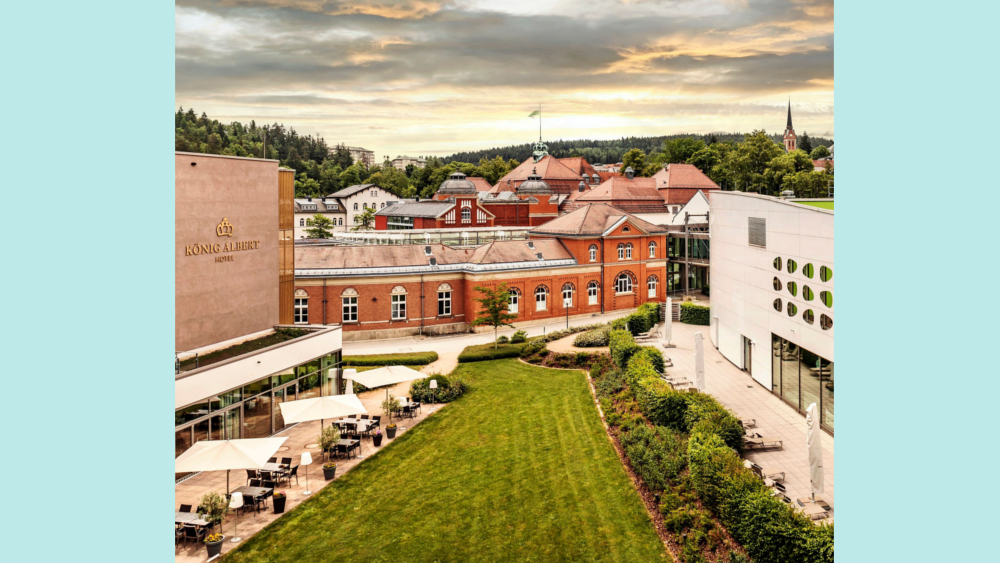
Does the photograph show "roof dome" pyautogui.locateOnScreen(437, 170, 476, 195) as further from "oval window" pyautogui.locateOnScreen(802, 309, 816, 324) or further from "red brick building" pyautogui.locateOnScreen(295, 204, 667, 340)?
"oval window" pyautogui.locateOnScreen(802, 309, 816, 324)

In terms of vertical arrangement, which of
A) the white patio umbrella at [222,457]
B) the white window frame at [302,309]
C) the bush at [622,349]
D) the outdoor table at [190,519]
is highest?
the white window frame at [302,309]

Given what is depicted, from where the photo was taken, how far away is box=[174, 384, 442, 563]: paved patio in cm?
1266

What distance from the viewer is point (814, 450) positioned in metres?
12.5

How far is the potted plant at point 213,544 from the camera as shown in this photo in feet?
39.8

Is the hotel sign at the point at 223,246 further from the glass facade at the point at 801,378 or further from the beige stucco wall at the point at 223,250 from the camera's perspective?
the glass facade at the point at 801,378

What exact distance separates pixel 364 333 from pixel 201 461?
21.7 m

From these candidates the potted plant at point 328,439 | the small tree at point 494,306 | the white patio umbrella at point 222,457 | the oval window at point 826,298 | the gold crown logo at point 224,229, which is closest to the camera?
the white patio umbrella at point 222,457

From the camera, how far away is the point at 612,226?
42.4m

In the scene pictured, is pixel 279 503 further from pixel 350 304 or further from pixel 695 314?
pixel 695 314

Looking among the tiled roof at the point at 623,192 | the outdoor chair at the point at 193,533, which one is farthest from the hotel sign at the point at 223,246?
the tiled roof at the point at 623,192

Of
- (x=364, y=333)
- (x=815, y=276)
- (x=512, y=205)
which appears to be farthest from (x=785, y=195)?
(x=512, y=205)

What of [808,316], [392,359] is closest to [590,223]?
[392,359]

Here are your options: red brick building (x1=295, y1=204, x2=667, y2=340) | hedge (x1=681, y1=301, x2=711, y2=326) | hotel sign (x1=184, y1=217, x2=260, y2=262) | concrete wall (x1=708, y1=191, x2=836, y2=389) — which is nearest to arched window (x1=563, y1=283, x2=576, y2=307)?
red brick building (x1=295, y1=204, x2=667, y2=340)

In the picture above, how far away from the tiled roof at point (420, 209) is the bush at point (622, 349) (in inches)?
1374
